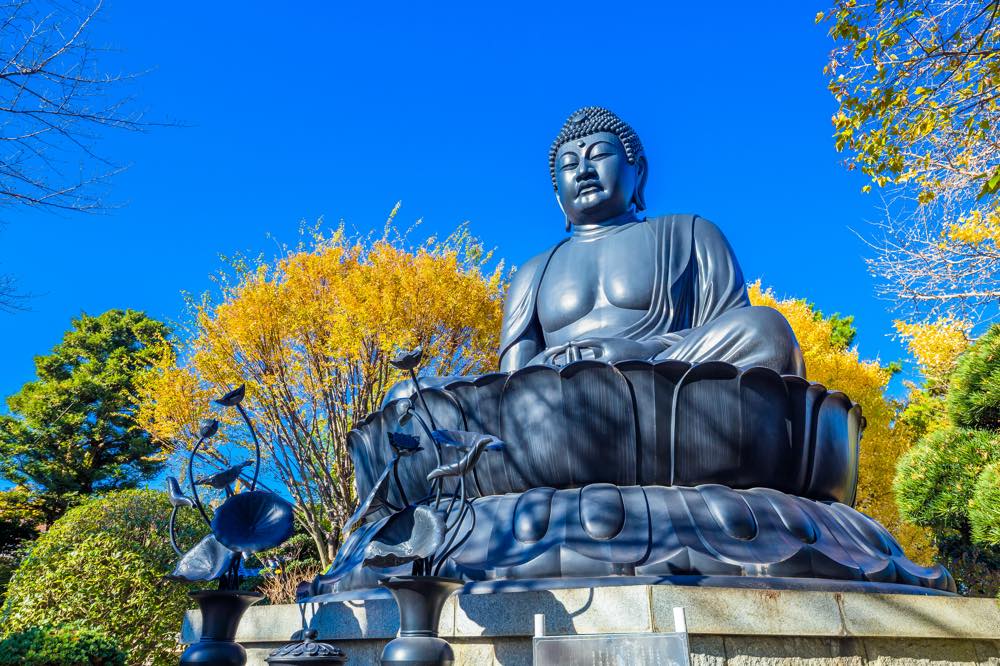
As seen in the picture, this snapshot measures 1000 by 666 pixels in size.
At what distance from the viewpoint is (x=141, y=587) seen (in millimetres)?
7652

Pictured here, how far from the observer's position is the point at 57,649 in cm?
530

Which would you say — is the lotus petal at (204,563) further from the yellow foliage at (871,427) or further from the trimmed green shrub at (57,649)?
the yellow foliage at (871,427)

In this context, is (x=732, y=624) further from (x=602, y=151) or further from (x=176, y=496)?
(x=602, y=151)

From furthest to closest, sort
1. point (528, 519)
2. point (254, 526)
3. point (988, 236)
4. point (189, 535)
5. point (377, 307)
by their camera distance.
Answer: point (377, 307) → point (189, 535) → point (988, 236) → point (528, 519) → point (254, 526)

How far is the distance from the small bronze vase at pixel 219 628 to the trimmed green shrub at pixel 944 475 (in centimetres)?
642

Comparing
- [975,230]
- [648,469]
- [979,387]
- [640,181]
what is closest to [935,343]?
[975,230]

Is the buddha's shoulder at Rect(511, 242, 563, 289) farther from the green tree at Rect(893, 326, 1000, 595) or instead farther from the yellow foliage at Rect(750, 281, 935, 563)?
the yellow foliage at Rect(750, 281, 935, 563)

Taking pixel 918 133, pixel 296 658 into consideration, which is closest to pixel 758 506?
pixel 296 658

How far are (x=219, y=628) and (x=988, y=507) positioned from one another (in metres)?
5.64

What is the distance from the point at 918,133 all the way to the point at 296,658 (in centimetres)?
575

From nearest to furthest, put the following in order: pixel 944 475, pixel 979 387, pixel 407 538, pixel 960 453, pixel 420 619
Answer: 1. pixel 420 619
2. pixel 407 538
3. pixel 960 453
4. pixel 979 387
5. pixel 944 475

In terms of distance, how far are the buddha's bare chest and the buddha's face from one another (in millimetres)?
445

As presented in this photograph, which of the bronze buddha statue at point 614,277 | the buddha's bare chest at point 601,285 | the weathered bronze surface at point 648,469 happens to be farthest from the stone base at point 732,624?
the buddha's bare chest at point 601,285

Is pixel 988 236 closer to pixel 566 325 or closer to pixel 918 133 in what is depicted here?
pixel 918 133
